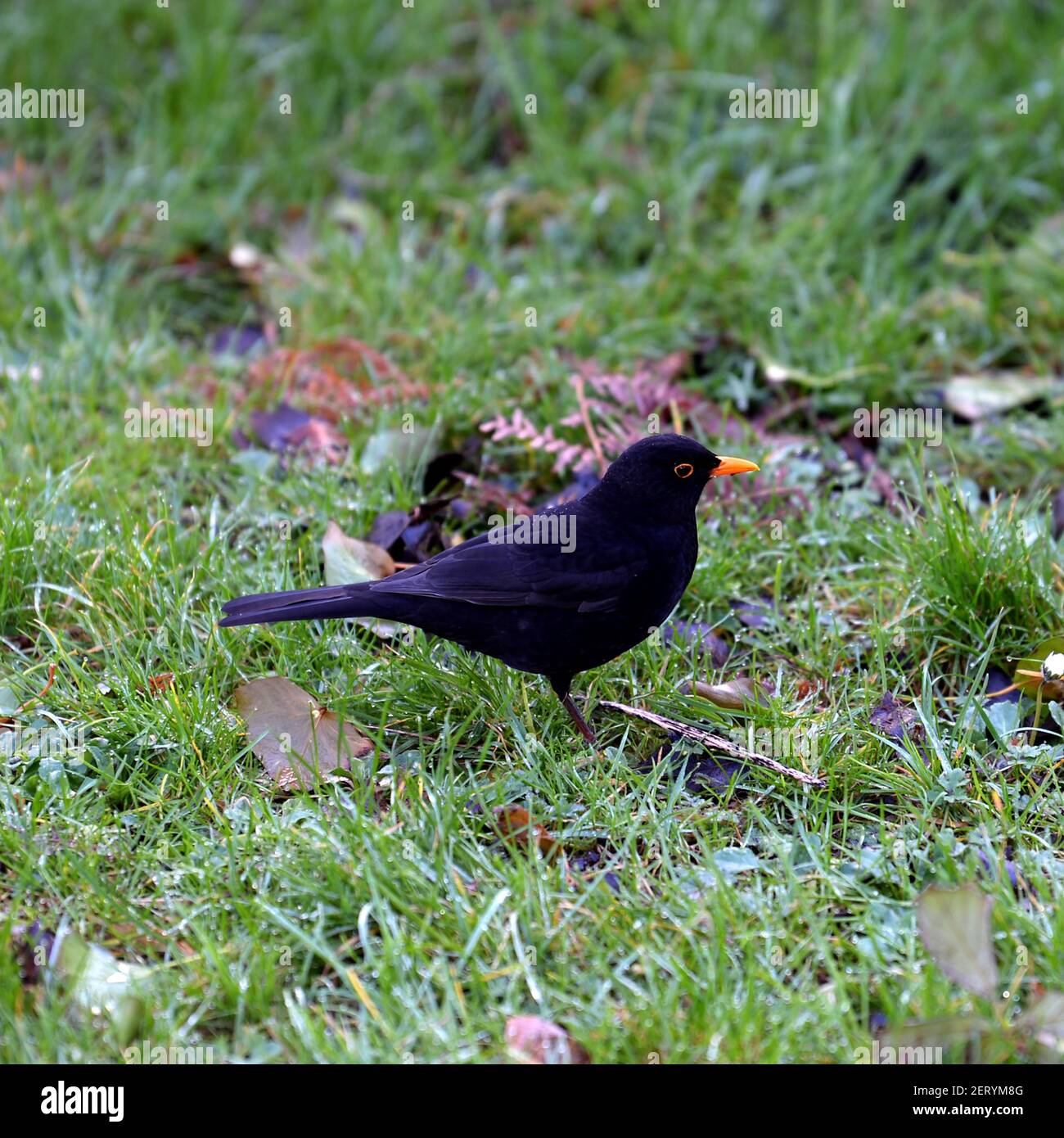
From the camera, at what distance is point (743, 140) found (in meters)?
6.46

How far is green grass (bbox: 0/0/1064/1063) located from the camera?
2959 mm

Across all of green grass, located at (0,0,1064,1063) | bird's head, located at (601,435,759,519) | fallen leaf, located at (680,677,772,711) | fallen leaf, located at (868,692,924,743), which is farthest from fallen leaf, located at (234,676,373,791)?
fallen leaf, located at (868,692,924,743)

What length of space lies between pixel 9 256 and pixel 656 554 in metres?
3.76

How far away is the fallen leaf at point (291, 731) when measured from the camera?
11.7ft

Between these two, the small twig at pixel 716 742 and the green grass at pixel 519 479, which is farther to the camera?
the small twig at pixel 716 742

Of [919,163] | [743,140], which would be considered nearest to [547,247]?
[743,140]

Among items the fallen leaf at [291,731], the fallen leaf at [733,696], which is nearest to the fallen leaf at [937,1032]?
the fallen leaf at [733,696]

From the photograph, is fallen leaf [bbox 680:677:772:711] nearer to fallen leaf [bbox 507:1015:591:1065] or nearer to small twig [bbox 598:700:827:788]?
small twig [bbox 598:700:827:788]

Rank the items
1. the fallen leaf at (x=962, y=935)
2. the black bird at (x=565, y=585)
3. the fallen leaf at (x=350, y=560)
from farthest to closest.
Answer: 1. the fallen leaf at (x=350, y=560)
2. the black bird at (x=565, y=585)
3. the fallen leaf at (x=962, y=935)

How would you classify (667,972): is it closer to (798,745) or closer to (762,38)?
(798,745)

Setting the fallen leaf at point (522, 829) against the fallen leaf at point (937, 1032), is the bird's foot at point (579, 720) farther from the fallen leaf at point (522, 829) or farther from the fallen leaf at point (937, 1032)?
the fallen leaf at point (937, 1032)

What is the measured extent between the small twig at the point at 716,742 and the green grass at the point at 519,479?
0.04 m

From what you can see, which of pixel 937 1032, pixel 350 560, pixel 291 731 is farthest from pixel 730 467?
pixel 937 1032

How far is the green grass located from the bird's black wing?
0.28 meters
